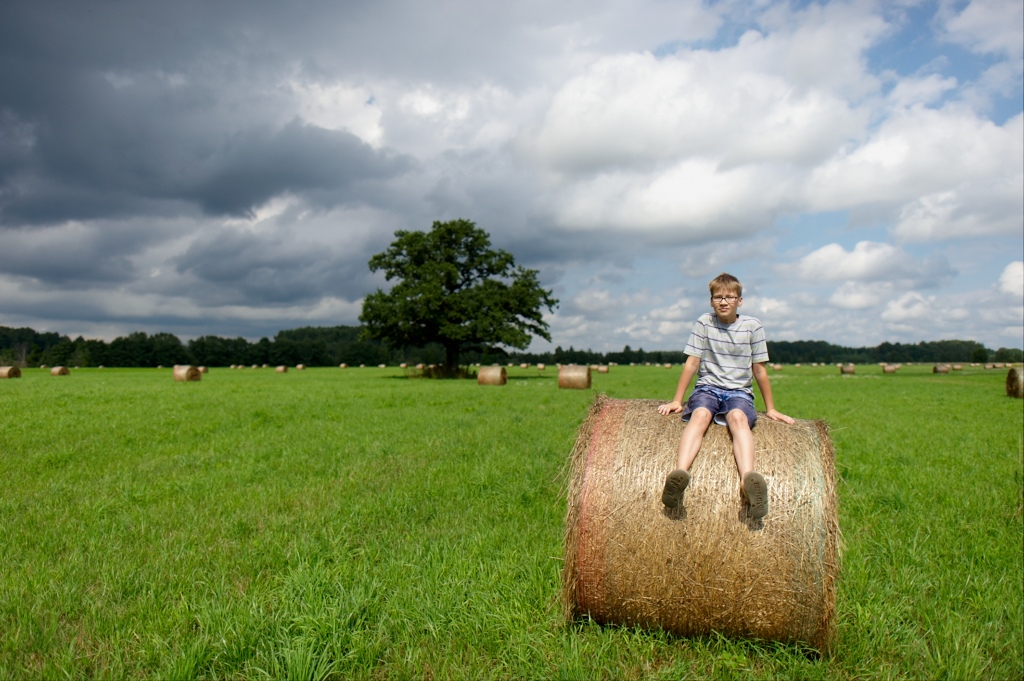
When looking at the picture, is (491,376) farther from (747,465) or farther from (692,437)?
(747,465)

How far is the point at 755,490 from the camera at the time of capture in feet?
15.2

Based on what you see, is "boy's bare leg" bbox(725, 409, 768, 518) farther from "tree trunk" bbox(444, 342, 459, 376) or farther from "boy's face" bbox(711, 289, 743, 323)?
"tree trunk" bbox(444, 342, 459, 376)

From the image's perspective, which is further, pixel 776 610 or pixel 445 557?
pixel 445 557

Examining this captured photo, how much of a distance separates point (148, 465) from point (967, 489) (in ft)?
40.4

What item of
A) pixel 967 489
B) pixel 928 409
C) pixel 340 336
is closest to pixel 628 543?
pixel 967 489

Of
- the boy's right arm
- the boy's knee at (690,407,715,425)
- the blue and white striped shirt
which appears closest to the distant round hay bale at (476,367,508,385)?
the boy's right arm

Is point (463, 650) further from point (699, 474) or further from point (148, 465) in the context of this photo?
point (148, 465)

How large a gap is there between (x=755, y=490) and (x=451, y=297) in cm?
4369

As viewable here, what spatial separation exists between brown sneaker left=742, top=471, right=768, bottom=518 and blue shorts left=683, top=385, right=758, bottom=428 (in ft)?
2.10

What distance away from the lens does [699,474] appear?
5.02 m

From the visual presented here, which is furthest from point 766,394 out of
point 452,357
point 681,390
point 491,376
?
point 452,357

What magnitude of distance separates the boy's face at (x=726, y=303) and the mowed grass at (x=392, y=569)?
88.4 inches

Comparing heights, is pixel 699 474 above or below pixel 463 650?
above

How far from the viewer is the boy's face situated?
5.50 meters
